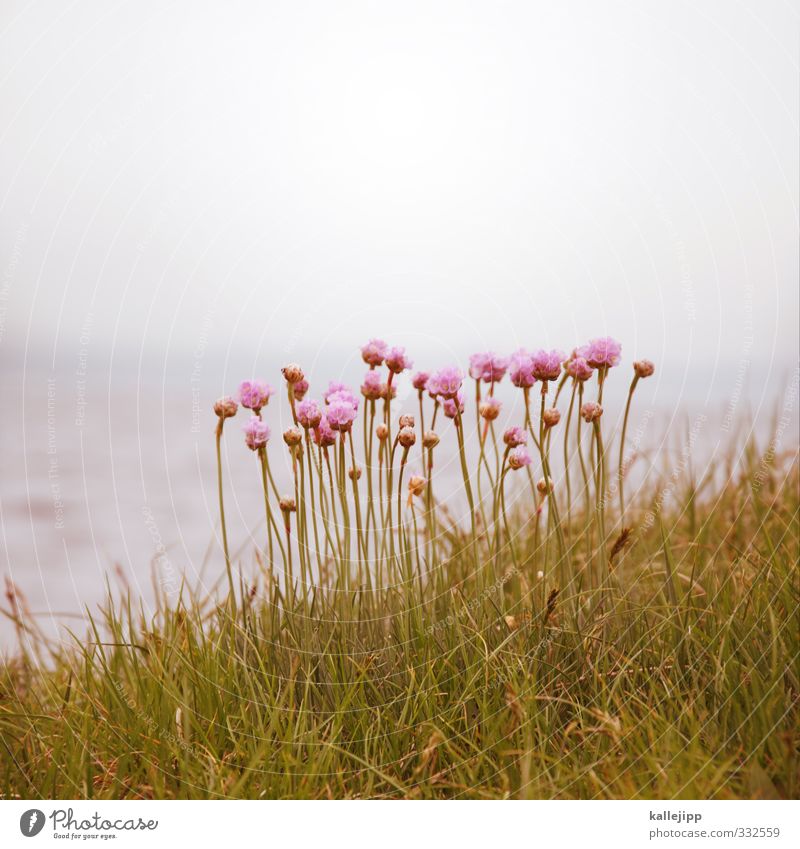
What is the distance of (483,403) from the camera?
5.41 feet

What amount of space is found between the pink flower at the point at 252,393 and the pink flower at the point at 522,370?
52 cm

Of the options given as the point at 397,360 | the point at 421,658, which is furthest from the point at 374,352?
the point at 421,658

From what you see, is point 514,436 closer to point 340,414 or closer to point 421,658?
point 340,414

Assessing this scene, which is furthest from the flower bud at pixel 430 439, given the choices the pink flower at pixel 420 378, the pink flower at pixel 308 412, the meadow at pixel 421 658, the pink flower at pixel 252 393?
the pink flower at pixel 252 393

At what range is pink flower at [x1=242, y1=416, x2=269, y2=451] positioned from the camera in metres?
1.53

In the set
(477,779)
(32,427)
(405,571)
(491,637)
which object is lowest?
(477,779)

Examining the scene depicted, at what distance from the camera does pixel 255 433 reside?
A: 5.01 ft

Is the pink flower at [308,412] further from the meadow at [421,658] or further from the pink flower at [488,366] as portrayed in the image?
the pink flower at [488,366]

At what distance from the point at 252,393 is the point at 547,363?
2.02 ft

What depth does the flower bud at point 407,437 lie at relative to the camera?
152 centimetres

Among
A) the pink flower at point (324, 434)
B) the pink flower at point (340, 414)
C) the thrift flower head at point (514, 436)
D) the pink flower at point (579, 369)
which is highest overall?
the pink flower at point (579, 369)
